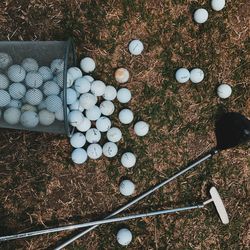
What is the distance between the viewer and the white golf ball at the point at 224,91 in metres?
3.23

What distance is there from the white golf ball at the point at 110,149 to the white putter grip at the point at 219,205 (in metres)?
0.80

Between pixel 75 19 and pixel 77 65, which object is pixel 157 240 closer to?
pixel 77 65

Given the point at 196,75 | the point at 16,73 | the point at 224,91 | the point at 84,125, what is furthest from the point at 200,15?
the point at 16,73

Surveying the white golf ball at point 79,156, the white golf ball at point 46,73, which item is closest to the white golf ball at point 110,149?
the white golf ball at point 79,156

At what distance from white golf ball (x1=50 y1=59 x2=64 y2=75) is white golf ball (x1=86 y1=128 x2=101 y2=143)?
0.50 m

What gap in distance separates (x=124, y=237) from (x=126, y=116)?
896 mm

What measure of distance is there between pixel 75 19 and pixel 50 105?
77 cm

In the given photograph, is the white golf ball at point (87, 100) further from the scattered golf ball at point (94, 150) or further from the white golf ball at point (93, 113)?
the scattered golf ball at point (94, 150)

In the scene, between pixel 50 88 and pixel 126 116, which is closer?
pixel 50 88

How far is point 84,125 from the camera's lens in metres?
3.01

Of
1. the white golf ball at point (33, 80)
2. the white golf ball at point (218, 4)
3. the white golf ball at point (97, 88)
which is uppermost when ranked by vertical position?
the white golf ball at point (218, 4)

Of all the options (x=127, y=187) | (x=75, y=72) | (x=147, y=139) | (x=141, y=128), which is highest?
(x=75, y=72)

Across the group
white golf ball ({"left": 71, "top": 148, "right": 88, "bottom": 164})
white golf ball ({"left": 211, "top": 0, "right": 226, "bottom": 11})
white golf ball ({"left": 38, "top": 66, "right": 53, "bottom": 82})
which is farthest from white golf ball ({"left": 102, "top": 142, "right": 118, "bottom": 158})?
white golf ball ({"left": 211, "top": 0, "right": 226, "bottom": 11})

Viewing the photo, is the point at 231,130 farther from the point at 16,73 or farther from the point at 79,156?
the point at 16,73
